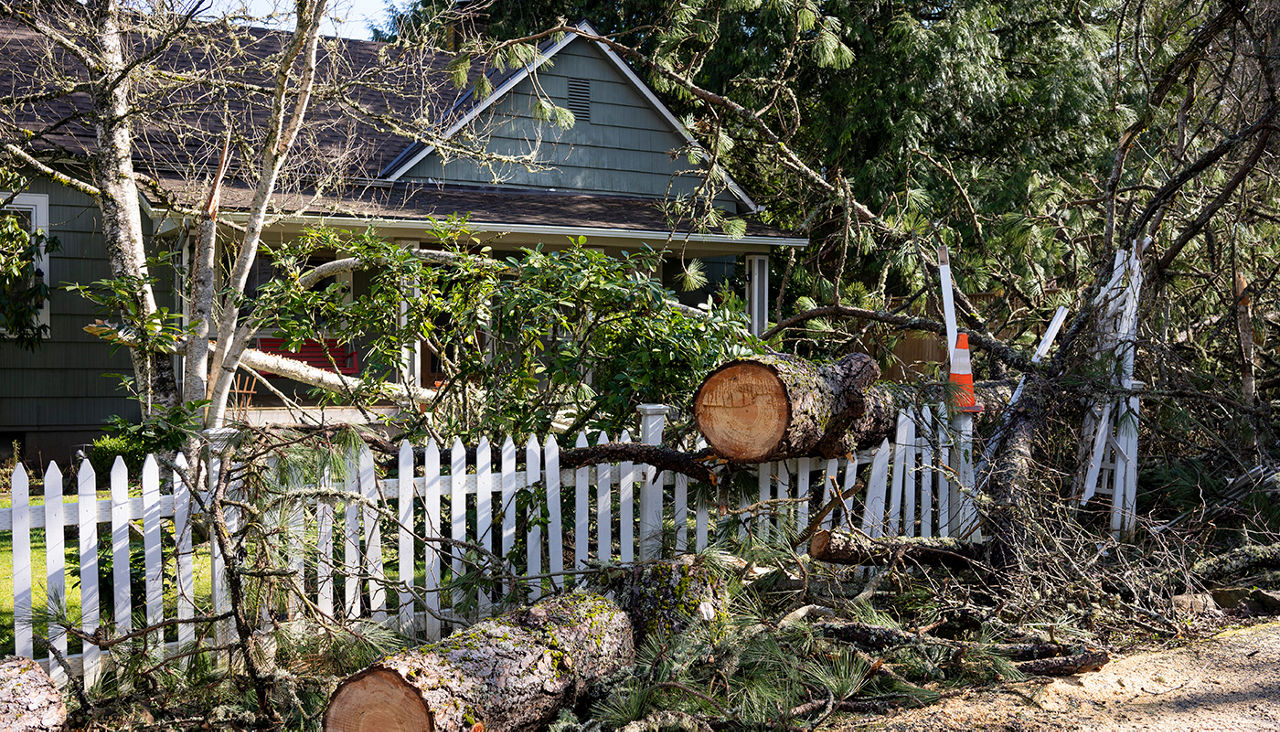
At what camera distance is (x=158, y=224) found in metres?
10.8

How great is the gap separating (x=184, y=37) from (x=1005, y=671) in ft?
22.1

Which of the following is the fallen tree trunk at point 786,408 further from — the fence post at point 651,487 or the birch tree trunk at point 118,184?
the birch tree trunk at point 118,184

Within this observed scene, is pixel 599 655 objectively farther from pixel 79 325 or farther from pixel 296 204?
pixel 79 325

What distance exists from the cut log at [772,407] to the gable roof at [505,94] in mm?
5555

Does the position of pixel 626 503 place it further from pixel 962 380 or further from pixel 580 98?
pixel 580 98

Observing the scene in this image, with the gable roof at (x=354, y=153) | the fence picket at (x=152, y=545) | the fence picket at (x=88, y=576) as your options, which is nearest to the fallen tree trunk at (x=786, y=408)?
the fence picket at (x=152, y=545)

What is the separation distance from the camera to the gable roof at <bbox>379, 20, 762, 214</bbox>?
1096 cm

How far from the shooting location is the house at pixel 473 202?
34.1 feet

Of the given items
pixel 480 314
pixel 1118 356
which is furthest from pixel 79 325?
pixel 1118 356

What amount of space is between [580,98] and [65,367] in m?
7.26

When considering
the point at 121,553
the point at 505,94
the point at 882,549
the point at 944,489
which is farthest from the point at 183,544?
the point at 505,94

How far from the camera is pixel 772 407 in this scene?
439cm

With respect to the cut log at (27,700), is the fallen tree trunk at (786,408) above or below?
above

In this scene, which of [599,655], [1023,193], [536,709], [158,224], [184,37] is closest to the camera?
[536,709]
